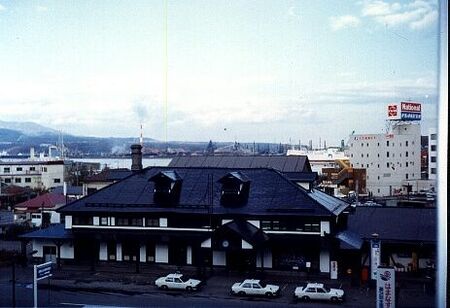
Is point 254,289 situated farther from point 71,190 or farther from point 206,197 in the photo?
point 71,190

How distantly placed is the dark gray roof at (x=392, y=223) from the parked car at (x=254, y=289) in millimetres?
773

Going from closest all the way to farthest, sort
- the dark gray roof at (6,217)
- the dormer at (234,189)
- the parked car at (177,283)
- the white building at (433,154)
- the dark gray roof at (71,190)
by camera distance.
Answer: the white building at (433,154) < the parked car at (177,283) < the dormer at (234,189) < the dark gray roof at (6,217) < the dark gray roof at (71,190)

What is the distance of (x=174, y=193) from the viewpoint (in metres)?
3.91

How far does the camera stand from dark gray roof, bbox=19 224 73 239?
12.4 ft

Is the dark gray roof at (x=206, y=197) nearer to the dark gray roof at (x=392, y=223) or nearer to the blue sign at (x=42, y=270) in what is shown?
the dark gray roof at (x=392, y=223)

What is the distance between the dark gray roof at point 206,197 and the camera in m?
3.67

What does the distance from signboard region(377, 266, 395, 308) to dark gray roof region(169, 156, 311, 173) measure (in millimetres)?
1221

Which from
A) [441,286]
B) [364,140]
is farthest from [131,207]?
[441,286]

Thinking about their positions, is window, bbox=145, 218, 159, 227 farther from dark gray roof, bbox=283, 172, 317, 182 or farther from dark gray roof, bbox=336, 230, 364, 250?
dark gray roof, bbox=336, 230, 364, 250

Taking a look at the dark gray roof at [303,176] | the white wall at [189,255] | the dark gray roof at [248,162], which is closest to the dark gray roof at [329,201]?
the dark gray roof at [303,176]

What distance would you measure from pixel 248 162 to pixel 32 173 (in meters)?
1.67

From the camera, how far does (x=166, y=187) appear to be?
394cm

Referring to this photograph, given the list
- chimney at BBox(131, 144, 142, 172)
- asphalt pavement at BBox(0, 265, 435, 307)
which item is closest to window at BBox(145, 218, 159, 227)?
asphalt pavement at BBox(0, 265, 435, 307)

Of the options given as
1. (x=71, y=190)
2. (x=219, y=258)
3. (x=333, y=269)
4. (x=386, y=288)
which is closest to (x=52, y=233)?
(x=71, y=190)
